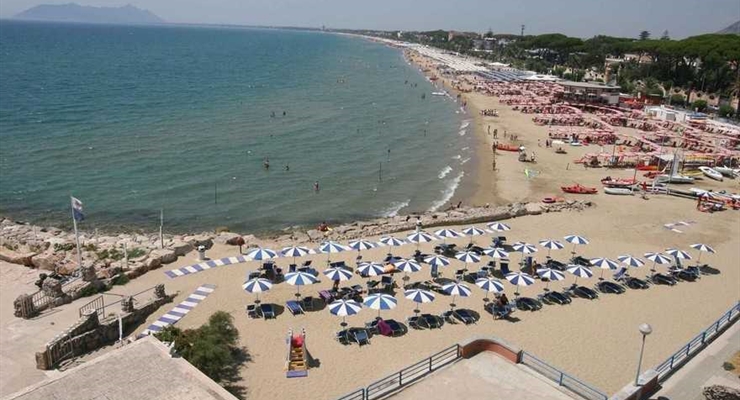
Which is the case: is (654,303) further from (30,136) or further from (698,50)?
(698,50)

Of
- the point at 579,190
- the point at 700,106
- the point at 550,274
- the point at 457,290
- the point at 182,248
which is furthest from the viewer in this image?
the point at 700,106

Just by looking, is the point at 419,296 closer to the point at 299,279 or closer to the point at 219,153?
the point at 299,279

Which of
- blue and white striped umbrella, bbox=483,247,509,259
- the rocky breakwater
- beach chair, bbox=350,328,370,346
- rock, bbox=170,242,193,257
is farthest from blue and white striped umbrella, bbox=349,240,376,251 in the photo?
beach chair, bbox=350,328,370,346

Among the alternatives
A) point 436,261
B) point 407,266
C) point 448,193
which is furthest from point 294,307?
point 448,193

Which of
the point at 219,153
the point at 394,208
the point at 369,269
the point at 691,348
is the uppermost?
the point at 691,348

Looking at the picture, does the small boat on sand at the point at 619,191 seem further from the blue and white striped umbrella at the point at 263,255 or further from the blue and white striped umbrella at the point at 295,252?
the blue and white striped umbrella at the point at 263,255

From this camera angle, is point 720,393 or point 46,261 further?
point 46,261

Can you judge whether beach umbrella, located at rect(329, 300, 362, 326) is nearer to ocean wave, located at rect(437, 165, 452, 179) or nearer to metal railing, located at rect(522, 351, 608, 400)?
metal railing, located at rect(522, 351, 608, 400)
